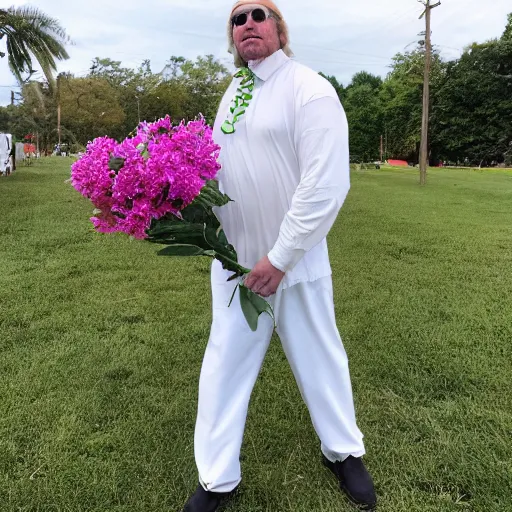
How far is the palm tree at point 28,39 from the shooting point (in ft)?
47.7

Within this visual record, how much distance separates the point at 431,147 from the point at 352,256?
154 feet

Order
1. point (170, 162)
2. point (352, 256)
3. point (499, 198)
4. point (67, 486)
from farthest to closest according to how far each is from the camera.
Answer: point (499, 198) < point (352, 256) < point (67, 486) < point (170, 162)

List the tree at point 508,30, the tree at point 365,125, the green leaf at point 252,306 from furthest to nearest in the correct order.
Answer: the tree at point 365,125
the tree at point 508,30
the green leaf at point 252,306

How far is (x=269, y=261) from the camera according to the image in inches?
76.2

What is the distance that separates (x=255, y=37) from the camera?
2021mm

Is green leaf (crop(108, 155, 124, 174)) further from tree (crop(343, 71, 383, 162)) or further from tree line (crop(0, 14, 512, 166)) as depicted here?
tree (crop(343, 71, 383, 162))

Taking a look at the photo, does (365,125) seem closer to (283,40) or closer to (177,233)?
(283,40)

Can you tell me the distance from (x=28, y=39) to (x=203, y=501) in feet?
50.9

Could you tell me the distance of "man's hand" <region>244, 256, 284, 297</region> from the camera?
6.38 ft

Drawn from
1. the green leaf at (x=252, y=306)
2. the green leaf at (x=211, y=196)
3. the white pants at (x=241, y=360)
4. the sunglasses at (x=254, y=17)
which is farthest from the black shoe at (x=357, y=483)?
the sunglasses at (x=254, y=17)

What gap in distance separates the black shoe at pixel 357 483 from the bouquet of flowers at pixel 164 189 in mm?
812

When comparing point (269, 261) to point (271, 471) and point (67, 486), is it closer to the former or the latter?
point (271, 471)

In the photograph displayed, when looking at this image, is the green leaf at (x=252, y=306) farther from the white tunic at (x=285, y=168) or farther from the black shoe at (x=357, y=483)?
the black shoe at (x=357, y=483)

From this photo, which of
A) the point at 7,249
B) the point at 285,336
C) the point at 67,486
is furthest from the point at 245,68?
the point at 7,249
